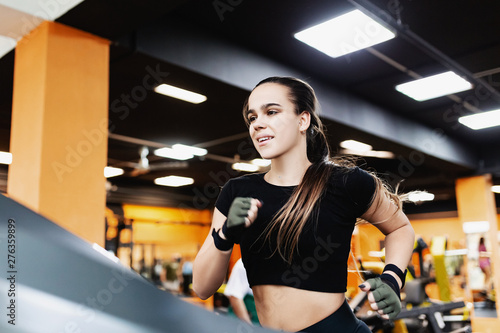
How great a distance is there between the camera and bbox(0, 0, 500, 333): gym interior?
0.35 meters

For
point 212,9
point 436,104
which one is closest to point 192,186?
point 436,104

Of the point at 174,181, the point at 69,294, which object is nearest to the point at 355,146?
the point at 174,181

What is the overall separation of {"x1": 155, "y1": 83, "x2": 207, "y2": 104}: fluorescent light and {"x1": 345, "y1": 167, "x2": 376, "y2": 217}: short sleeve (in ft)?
12.8

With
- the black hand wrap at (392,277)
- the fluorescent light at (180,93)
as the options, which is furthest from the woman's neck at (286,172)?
the fluorescent light at (180,93)

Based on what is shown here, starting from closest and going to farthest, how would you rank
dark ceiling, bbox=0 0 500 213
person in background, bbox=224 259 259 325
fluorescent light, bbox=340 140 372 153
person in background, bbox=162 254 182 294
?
person in background, bbox=224 259 259 325
dark ceiling, bbox=0 0 500 213
fluorescent light, bbox=340 140 372 153
person in background, bbox=162 254 182 294

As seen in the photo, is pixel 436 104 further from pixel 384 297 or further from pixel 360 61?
pixel 384 297

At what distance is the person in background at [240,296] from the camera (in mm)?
3213

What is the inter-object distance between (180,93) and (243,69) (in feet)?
3.33

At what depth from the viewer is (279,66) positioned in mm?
4852

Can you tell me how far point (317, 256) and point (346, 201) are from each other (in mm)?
171

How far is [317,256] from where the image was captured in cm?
111

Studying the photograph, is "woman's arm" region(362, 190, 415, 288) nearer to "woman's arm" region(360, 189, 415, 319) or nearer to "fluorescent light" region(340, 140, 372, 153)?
"woman's arm" region(360, 189, 415, 319)

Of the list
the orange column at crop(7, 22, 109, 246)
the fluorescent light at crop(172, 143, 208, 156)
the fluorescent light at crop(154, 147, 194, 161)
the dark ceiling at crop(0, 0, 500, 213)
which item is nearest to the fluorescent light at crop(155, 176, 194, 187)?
the fluorescent light at crop(154, 147, 194, 161)

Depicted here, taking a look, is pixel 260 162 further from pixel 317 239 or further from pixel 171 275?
pixel 317 239
